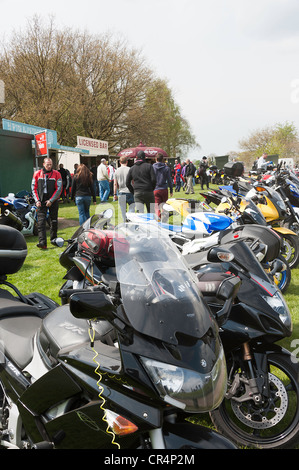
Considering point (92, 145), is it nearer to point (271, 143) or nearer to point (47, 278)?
point (47, 278)

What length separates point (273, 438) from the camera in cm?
239

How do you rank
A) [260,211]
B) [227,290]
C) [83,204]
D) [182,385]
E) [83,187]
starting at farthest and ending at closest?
[83,204] < [83,187] < [260,211] < [227,290] < [182,385]

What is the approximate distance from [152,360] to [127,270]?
1.36 feet

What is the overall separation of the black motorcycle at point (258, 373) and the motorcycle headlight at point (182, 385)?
33.3 inches

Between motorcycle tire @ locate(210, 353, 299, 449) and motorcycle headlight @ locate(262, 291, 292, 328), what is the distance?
0.22 m

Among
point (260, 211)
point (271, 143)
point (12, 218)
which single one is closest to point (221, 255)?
point (12, 218)

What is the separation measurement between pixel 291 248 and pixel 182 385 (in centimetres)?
507

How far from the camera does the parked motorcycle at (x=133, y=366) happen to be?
1449mm

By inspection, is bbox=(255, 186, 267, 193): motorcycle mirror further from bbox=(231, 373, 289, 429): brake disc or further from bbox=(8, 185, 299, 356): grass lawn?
bbox=(231, 373, 289, 429): brake disc

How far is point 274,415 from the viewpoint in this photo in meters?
2.50

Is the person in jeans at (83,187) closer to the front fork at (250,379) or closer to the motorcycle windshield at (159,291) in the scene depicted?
the front fork at (250,379)

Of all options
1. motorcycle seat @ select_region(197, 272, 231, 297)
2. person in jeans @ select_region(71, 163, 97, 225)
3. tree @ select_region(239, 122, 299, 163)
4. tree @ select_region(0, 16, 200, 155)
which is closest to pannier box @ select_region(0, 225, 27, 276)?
motorcycle seat @ select_region(197, 272, 231, 297)

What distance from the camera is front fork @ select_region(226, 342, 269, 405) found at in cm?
238
